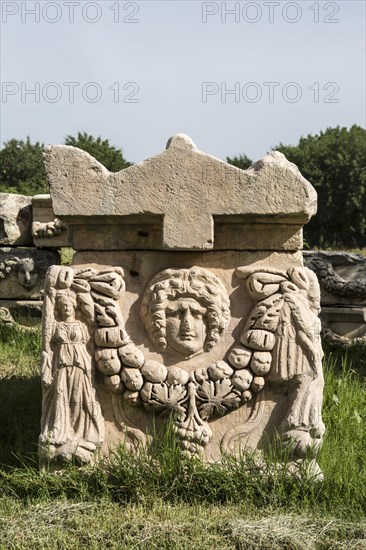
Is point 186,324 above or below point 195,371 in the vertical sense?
above

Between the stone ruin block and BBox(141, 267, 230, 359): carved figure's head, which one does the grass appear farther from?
the stone ruin block

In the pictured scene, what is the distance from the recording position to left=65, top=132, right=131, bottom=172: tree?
65.9ft

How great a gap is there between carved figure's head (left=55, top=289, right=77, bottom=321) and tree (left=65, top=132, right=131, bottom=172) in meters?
15.5

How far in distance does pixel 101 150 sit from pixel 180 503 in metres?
17.1

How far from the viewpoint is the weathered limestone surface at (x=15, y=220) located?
834cm

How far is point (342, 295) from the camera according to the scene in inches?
Answer: 301

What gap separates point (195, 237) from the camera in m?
4.32

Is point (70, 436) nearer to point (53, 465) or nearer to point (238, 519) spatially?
point (53, 465)

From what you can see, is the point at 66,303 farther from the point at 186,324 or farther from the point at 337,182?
the point at 337,182

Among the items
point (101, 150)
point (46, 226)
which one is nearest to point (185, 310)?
point (46, 226)

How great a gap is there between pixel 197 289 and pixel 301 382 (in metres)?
0.72

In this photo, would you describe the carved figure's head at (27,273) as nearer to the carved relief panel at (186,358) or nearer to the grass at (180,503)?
the grass at (180,503)

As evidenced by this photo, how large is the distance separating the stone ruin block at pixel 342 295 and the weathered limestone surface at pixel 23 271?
104 inches

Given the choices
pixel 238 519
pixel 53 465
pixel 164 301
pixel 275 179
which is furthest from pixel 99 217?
pixel 238 519
